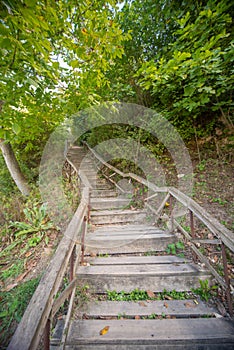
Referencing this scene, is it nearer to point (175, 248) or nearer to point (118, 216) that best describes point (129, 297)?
point (175, 248)

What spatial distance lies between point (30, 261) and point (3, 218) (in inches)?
75.4

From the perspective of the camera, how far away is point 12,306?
2.02 meters

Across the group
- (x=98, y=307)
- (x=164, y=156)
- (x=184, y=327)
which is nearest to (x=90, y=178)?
(x=164, y=156)

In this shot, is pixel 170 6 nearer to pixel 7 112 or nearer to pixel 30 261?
pixel 7 112

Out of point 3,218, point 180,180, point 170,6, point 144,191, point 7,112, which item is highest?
point 170,6

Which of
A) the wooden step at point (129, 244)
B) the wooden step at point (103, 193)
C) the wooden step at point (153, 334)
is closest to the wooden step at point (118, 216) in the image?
the wooden step at point (129, 244)


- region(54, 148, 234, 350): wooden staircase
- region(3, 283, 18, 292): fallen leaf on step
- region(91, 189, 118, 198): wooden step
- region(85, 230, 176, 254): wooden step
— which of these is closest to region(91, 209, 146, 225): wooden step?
region(54, 148, 234, 350): wooden staircase

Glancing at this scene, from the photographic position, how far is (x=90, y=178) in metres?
6.37

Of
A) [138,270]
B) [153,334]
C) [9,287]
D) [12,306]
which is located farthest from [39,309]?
[9,287]

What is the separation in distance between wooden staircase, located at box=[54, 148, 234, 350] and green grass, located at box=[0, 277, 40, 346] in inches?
34.3

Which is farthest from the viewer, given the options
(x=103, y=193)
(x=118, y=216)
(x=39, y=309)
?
(x=103, y=193)

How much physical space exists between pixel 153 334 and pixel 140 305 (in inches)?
12.8

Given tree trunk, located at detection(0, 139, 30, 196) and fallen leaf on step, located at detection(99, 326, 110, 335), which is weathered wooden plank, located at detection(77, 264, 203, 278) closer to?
fallen leaf on step, located at detection(99, 326, 110, 335)

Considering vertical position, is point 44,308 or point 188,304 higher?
point 44,308
